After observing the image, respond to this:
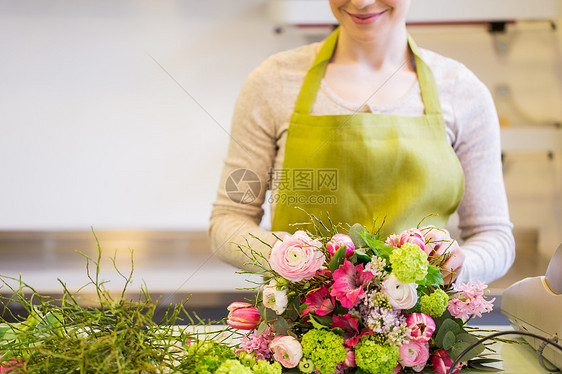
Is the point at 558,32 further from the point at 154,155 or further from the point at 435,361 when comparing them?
the point at 435,361

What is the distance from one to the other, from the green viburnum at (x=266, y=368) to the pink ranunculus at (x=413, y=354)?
13 centimetres

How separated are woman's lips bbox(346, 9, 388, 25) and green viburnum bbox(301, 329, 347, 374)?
2.00 ft

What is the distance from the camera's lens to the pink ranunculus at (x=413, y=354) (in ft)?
2.01

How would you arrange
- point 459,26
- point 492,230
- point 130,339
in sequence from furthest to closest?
point 459,26
point 492,230
point 130,339

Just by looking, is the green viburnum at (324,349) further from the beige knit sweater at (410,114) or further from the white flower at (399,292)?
the beige knit sweater at (410,114)

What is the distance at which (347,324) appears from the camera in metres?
0.62

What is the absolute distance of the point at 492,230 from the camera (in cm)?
109

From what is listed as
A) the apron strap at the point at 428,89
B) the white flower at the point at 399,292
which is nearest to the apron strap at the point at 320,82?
the apron strap at the point at 428,89

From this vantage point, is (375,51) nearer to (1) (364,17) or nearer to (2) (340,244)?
(1) (364,17)

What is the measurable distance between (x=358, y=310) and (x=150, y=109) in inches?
61.8

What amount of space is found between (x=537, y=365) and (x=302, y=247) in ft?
1.14

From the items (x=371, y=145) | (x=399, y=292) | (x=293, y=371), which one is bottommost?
(x=293, y=371)

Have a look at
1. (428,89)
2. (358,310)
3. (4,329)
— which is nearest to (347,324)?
(358,310)

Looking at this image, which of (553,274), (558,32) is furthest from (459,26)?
(553,274)
